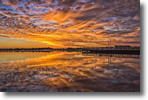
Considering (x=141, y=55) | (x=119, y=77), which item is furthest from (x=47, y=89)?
A: (x=141, y=55)

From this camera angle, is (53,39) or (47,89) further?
(53,39)

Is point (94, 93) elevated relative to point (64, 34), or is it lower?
lower

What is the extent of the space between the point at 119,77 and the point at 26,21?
3777mm

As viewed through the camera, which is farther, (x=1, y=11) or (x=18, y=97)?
(x=1, y=11)

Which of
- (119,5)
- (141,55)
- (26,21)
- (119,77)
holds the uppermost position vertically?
(119,5)

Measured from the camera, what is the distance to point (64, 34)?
21.4ft

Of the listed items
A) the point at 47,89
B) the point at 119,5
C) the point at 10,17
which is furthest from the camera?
the point at 10,17

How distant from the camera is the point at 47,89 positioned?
4.78 metres

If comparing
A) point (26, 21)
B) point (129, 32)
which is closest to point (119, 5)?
point (129, 32)

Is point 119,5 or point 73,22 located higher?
point 119,5

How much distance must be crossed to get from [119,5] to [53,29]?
8.46 ft

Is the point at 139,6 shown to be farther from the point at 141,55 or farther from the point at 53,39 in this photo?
the point at 53,39

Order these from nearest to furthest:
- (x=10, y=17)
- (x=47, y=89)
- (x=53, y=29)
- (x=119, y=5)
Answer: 1. (x=47, y=89)
2. (x=119, y=5)
3. (x=10, y=17)
4. (x=53, y=29)

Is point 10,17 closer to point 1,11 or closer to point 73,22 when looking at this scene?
point 1,11
